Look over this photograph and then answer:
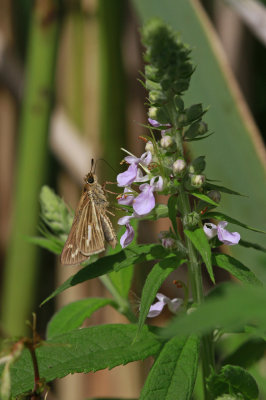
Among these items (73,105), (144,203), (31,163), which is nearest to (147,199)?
(144,203)

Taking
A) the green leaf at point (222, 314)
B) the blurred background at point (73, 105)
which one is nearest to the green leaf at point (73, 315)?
the green leaf at point (222, 314)

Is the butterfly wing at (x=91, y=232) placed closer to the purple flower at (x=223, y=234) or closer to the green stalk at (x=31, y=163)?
the purple flower at (x=223, y=234)

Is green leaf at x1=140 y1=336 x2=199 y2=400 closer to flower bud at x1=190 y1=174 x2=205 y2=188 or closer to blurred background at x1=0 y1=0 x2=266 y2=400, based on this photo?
flower bud at x1=190 y1=174 x2=205 y2=188

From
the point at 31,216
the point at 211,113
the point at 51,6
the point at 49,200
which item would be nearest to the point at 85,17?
the point at 51,6

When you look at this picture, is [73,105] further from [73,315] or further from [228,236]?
[228,236]

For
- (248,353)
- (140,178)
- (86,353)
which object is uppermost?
(140,178)

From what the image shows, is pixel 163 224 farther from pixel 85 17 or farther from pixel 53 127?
→ pixel 85 17

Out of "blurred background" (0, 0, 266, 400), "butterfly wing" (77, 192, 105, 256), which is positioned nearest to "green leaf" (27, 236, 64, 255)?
"butterfly wing" (77, 192, 105, 256)
